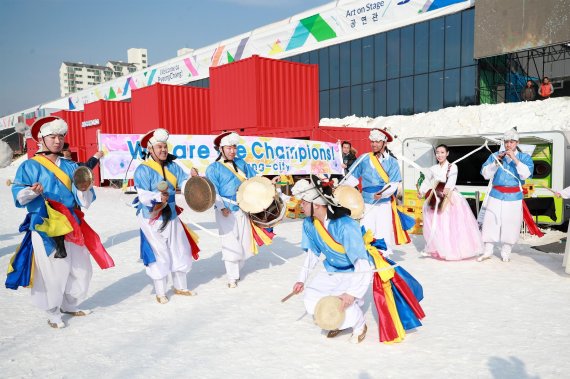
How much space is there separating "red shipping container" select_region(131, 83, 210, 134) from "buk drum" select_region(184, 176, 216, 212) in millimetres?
13776

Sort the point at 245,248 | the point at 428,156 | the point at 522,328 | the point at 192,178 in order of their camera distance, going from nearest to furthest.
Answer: the point at 522,328
the point at 192,178
the point at 245,248
the point at 428,156

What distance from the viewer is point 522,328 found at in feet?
11.3

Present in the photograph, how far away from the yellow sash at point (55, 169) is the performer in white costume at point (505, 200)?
5.06m

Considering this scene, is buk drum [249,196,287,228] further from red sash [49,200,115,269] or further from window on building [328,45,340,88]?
window on building [328,45,340,88]

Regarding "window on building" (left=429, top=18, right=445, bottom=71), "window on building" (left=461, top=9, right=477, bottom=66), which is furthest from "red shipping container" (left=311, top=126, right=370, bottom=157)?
"window on building" (left=429, top=18, right=445, bottom=71)

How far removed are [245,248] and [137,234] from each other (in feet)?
13.6

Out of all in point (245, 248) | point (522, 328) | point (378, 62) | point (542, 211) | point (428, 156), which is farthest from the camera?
point (378, 62)

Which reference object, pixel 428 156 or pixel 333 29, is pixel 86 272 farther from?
pixel 333 29

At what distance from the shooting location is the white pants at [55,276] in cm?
364

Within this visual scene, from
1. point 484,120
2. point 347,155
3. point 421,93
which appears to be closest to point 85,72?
point 421,93

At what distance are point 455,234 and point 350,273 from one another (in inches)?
127

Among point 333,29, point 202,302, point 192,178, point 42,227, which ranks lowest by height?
point 202,302

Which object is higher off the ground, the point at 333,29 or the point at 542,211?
the point at 333,29

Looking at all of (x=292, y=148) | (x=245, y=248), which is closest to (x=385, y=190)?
(x=245, y=248)
